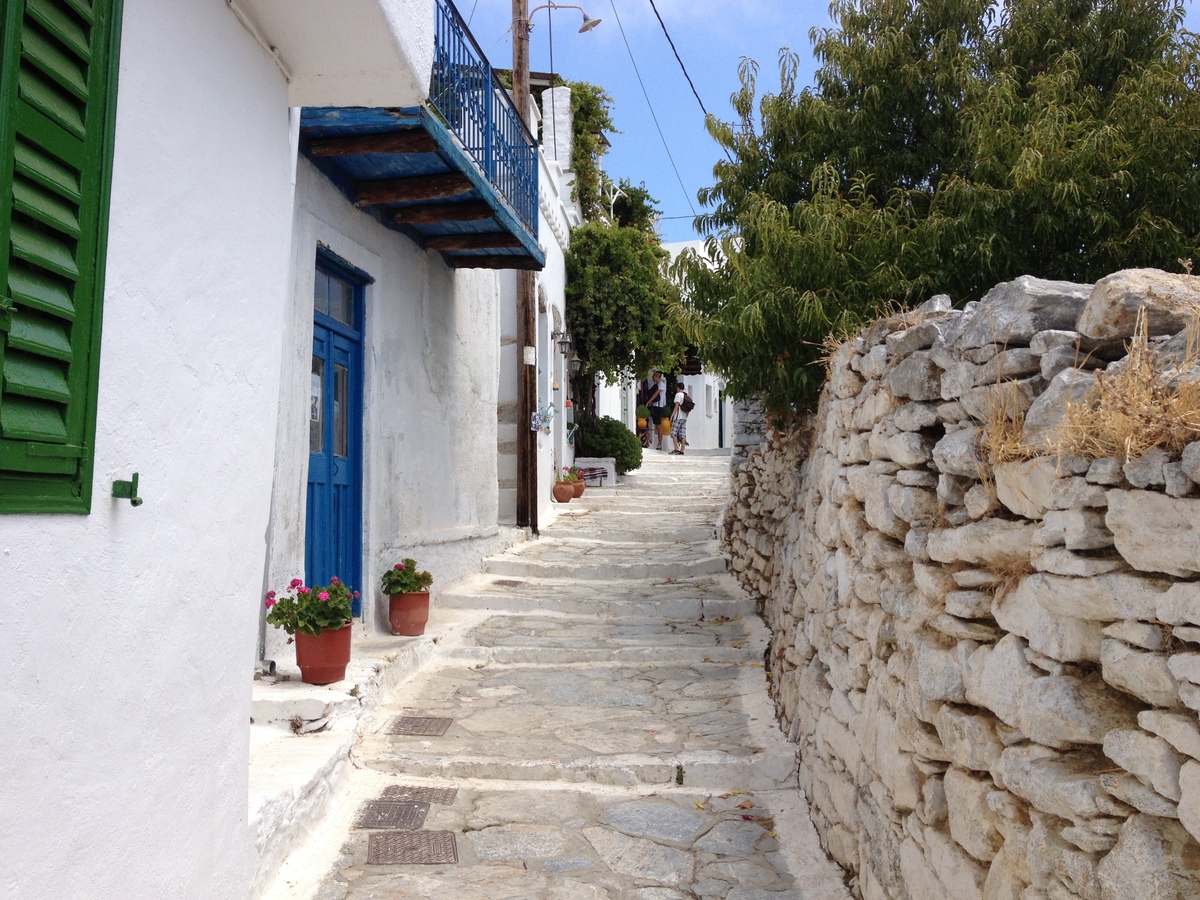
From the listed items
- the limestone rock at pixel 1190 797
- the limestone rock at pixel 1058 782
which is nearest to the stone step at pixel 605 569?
the limestone rock at pixel 1058 782

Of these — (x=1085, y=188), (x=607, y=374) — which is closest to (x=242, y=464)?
(x=1085, y=188)

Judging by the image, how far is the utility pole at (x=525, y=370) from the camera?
1026 centimetres

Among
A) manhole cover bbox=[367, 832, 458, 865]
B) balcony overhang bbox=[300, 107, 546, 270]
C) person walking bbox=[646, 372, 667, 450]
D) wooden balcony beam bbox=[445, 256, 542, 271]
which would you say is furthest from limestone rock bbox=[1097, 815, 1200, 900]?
person walking bbox=[646, 372, 667, 450]

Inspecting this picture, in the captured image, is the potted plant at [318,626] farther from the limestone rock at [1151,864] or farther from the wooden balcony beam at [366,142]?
the limestone rock at [1151,864]

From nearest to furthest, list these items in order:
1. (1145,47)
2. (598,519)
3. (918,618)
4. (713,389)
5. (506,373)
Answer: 1. (918,618)
2. (1145,47)
3. (506,373)
4. (598,519)
5. (713,389)

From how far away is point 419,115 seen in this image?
4.78 m

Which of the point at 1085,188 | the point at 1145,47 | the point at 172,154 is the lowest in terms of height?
the point at 172,154

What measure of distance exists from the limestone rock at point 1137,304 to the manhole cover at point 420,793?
3.34 metres

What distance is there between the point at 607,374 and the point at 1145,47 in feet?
30.7

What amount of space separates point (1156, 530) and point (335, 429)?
5049 mm

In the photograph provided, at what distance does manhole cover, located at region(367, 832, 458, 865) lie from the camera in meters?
3.74

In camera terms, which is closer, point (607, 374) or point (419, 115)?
point (419, 115)

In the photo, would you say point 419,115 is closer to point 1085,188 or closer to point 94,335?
point 94,335


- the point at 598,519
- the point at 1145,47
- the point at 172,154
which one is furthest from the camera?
the point at 598,519
